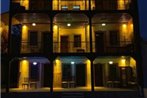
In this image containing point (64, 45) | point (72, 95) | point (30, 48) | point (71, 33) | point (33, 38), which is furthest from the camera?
point (71, 33)

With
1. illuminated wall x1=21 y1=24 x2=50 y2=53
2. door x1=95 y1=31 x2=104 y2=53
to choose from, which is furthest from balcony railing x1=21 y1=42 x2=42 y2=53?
door x1=95 y1=31 x2=104 y2=53

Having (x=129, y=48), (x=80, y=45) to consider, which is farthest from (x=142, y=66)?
(x=80, y=45)

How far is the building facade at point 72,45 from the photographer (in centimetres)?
2278

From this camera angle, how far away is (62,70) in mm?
23938

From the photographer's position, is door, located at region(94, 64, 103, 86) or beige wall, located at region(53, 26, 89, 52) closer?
beige wall, located at region(53, 26, 89, 52)

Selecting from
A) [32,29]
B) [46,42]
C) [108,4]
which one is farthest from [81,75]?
[108,4]

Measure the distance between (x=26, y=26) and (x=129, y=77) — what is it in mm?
10242

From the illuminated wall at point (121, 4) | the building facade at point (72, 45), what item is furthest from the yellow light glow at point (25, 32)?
the illuminated wall at point (121, 4)

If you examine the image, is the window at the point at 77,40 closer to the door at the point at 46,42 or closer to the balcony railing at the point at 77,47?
the balcony railing at the point at 77,47

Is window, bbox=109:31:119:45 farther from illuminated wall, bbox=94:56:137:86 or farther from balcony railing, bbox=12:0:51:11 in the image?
balcony railing, bbox=12:0:51:11

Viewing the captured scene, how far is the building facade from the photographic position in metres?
22.8

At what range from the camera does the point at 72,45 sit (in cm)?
2402

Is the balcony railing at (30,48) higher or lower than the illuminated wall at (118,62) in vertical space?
higher

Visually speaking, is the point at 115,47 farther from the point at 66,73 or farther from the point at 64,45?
the point at 66,73
